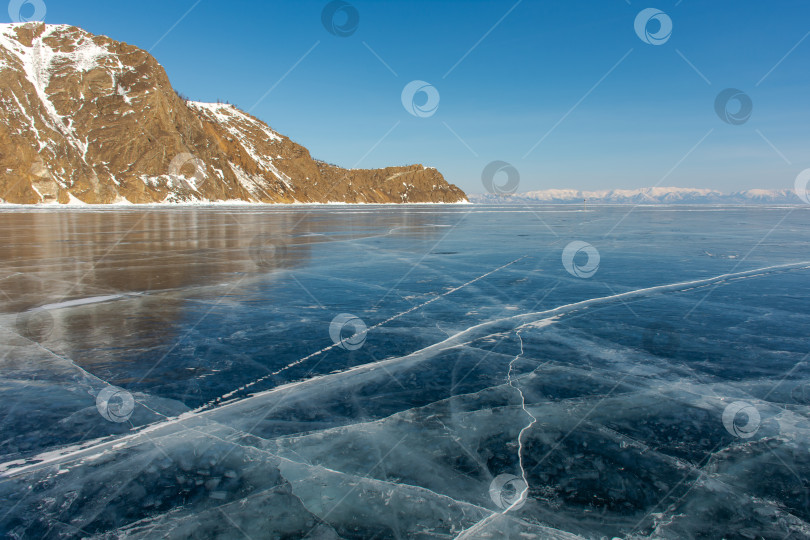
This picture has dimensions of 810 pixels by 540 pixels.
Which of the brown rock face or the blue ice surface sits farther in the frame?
the brown rock face

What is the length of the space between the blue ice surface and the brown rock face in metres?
78.7

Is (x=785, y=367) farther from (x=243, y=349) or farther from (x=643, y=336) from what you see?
(x=243, y=349)

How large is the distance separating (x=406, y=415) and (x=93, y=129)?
96.8 m

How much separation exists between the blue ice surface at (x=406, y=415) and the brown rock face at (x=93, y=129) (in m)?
78.7

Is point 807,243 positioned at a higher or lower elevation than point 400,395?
higher

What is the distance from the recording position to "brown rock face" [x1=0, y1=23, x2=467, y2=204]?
71062 mm

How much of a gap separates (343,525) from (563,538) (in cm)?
122

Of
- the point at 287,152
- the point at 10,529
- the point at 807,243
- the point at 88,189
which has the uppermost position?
the point at 287,152

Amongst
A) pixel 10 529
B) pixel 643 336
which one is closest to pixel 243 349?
pixel 10 529

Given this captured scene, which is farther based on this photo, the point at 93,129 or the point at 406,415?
the point at 93,129

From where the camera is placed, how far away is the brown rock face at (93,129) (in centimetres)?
7106

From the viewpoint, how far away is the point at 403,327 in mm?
6859

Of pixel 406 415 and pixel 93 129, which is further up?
pixel 93 129

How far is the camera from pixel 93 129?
81125mm
